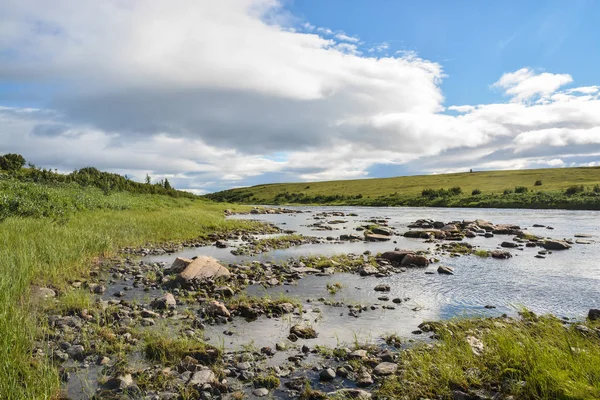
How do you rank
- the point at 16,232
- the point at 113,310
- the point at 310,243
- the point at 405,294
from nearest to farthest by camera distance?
1. the point at 113,310
2. the point at 405,294
3. the point at 16,232
4. the point at 310,243

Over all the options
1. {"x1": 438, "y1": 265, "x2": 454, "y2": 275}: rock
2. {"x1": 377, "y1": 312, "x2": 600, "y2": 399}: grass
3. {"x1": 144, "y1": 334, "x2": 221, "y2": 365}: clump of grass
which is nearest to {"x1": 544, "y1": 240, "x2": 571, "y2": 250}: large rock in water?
{"x1": 438, "y1": 265, "x2": 454, "y2": 275}: rock

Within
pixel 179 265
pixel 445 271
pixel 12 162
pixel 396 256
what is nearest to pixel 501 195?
pixel 396 256

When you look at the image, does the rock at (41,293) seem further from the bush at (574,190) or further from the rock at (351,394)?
the bush at (574,190)

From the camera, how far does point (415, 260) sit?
20031 mm

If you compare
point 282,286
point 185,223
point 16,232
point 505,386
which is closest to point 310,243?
point 185,223

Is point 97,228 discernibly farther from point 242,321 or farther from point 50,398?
point 50,398

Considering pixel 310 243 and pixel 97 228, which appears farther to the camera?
pixel 310 243

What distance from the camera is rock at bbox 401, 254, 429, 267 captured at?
19938 mm

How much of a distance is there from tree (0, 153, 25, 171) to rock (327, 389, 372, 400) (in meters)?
90.8

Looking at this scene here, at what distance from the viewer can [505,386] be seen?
622cm

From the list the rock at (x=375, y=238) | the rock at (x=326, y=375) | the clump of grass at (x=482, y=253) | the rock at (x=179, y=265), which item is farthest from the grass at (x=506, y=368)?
the rock at (x=375, y=238)

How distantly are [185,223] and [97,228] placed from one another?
10451mm

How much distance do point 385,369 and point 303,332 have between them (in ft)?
8.89

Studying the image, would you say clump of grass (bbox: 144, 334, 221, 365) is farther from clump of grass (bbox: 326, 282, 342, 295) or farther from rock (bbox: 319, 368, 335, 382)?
clump of grass (bbox: 326, 282, 342, 295)
